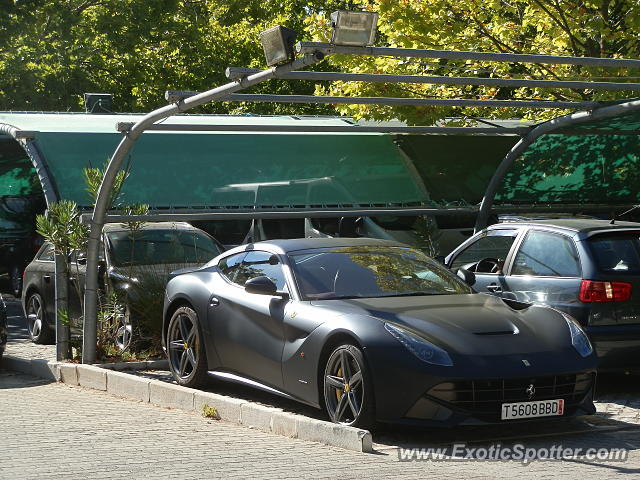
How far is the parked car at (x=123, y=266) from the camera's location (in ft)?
43.4

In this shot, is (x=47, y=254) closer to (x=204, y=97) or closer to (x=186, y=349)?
(x=186, y=349)

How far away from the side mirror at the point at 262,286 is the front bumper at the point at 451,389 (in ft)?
5.10

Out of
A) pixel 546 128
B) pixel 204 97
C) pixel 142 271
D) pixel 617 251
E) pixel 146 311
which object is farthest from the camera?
pixel 546 128

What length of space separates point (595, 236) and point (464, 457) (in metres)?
3.56

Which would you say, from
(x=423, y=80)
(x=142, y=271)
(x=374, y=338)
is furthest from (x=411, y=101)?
(x=374, y=338)

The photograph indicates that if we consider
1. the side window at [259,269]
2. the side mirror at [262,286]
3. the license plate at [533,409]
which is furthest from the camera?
the side window at [259,269]

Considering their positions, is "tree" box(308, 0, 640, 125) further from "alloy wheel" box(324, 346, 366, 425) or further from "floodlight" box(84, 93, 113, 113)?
"alloy wheel" box(324, 346, 366, 425)

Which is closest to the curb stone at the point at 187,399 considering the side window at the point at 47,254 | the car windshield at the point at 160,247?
the car windshield at the point at 160,247

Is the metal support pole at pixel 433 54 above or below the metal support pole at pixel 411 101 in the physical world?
above

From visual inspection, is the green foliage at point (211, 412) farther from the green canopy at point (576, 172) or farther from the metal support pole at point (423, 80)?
the green canopy at point (576, 172)

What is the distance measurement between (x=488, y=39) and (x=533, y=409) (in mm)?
12150

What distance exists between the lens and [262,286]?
935cm

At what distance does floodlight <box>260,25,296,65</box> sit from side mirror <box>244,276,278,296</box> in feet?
5.99

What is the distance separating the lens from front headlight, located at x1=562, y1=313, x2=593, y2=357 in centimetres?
863
